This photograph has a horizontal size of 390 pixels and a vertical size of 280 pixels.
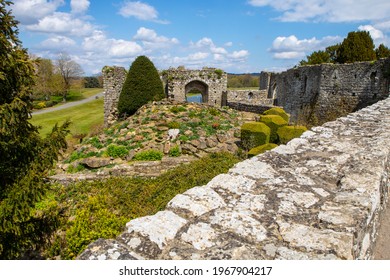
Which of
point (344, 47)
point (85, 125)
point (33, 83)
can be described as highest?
point (344, 47)

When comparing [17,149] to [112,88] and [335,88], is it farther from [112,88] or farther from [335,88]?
[112,88]

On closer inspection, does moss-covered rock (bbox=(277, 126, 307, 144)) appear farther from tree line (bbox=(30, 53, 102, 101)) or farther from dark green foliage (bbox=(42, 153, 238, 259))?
tree line (bbox=(30, 53, 102, 101))

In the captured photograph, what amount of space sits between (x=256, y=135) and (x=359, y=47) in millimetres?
17794

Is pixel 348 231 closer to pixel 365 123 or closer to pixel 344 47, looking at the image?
pixel 365 123

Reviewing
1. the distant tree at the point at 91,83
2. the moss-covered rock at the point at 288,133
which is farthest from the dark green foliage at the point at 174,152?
the distant tree at the point at 91,83

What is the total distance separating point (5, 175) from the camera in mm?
5359

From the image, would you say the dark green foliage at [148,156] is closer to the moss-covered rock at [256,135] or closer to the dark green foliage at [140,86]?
the moss-covered rock at [256,135]

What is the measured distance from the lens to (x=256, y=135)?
1217cm

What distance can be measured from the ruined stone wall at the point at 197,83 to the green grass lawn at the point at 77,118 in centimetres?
926

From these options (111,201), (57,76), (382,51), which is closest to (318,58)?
(382,51)

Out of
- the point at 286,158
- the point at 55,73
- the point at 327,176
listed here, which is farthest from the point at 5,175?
the point at 55,73

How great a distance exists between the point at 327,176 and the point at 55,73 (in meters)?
56.8

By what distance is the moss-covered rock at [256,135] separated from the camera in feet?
39.9

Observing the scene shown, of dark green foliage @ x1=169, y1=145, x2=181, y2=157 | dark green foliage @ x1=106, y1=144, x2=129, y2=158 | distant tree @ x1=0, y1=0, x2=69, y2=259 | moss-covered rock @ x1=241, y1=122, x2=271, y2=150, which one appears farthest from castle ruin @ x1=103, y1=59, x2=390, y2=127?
distant tree @ x1=0, y1=0, x2=69, y2=259
